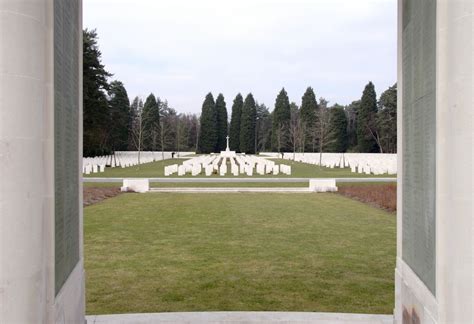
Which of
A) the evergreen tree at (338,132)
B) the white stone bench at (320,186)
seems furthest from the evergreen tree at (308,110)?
the white stone bench at (320,186)

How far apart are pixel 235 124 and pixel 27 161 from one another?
7456 centimetres

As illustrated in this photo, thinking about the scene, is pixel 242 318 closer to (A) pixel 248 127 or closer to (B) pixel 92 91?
(B) pixel 92 91

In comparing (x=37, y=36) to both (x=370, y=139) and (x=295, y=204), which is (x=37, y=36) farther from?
(x=370, y=139)

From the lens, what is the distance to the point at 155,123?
67750 mm

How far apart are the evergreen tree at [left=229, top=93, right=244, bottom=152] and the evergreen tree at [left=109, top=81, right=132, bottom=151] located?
1979 cm

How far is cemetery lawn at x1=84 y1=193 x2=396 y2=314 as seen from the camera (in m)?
5.98

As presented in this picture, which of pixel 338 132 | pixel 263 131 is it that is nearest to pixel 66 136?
pixel 338 132

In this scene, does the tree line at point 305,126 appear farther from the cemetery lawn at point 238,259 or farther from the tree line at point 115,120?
the cemetery lawn at point 238,259

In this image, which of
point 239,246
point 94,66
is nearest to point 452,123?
point 239,246

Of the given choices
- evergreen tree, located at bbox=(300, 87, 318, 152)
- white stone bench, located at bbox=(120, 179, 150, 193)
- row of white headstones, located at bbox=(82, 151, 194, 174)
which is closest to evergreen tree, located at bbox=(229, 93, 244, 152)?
evergreen tree, located at bbox=(300, 87, 318, 152)

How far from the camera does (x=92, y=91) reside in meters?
38.8

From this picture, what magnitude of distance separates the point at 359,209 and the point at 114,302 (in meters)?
10.7

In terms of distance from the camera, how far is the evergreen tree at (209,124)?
7431 centimetres

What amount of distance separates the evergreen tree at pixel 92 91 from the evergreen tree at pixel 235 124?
36.2 m
